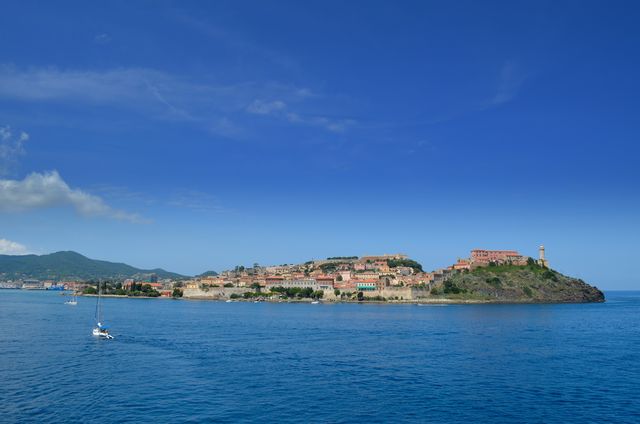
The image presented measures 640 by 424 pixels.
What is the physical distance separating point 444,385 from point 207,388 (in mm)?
9716

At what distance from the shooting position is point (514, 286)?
106562 millimetres

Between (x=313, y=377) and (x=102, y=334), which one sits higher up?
(x=102, y=334)

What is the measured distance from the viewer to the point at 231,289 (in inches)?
4909

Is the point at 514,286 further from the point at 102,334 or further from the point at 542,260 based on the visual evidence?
the point at 102,334

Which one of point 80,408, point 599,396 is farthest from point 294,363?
point 599,396

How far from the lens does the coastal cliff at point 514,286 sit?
340 ft

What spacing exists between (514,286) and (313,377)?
303ft

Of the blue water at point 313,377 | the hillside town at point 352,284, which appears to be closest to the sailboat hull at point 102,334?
the blue water at point 313,377

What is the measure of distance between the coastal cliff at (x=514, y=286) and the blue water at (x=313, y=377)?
64.2 metres

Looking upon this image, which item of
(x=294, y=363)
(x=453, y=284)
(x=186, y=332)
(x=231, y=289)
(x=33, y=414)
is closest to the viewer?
(x=33, y=414)

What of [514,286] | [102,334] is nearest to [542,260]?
[514,286]

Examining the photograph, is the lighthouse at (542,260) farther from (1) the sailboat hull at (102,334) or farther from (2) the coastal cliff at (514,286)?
(1) the sailboat hull at (102,334)

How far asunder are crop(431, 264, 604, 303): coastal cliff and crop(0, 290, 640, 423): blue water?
64.2m

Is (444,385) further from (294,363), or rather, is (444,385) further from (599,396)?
(294,363)
